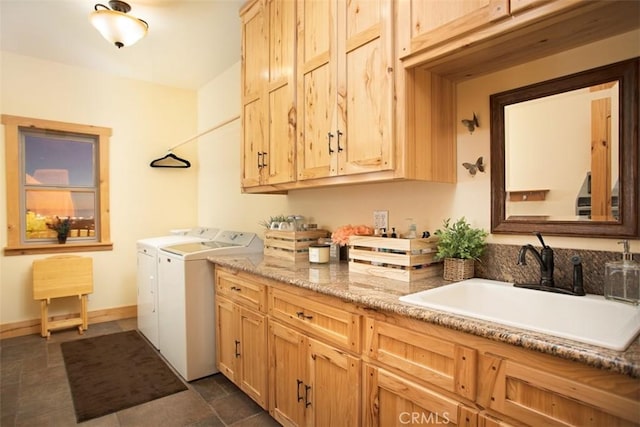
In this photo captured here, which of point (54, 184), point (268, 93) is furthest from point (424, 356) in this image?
point (54, 184)

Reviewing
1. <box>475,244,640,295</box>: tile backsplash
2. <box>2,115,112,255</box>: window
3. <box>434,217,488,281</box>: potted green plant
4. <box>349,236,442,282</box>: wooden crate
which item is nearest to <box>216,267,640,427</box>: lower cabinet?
<box>349,236,442,282</box>: wooden crate

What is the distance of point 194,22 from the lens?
2744mm

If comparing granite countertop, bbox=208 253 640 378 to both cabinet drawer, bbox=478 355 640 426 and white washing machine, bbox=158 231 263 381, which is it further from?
white washing machine, bbox=158 231 263 381

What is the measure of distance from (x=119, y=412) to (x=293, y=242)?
149 centimetres

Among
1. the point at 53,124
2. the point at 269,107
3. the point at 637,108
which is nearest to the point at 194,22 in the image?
the point at 269,107

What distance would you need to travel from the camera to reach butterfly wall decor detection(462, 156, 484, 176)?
5.36 ft

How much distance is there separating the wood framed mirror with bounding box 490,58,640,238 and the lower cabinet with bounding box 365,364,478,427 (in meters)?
0.80

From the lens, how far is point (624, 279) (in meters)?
1.16

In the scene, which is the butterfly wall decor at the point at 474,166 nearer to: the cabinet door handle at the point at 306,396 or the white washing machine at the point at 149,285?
the cabinet door handle at the point at 306,396

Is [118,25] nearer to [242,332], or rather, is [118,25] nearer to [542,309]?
[242,332]
